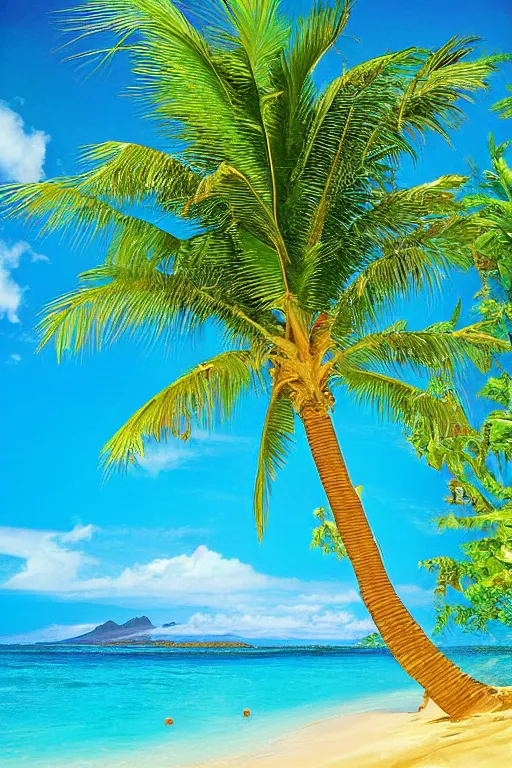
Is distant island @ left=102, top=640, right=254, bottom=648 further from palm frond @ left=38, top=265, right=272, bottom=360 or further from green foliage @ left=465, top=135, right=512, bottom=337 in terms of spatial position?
green foliage @ left=465, top=135, right=512, bottom=337

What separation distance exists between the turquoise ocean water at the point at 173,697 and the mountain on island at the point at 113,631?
43cm

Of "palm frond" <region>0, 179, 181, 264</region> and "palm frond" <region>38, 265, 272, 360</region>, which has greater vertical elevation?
"palm frond" <region>0, 179, 181, 264</region>

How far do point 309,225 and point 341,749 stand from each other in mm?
4565

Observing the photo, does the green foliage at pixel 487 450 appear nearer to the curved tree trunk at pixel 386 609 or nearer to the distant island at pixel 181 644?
the curved tree trunk at pixel 386 609

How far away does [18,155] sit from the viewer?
2236cm

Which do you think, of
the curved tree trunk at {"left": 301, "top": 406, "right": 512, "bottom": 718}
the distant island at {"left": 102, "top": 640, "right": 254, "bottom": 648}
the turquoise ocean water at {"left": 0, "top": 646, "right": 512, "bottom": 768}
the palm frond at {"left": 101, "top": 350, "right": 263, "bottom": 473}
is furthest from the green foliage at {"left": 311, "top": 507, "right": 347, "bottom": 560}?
the distant island at {"left": 102, "top": 640, "right": 254, "bottom": 648}

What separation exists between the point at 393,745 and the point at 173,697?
9864 millimetres

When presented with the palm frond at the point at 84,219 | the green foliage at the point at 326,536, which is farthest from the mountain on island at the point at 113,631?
the palm frond at the point at 84,219

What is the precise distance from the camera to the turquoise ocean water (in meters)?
9.59

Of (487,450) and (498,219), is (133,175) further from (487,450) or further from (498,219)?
(487,450)

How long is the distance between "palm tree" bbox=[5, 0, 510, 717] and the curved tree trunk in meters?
0.01

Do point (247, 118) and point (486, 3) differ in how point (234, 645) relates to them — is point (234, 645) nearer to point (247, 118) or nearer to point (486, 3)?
point (486, 3)

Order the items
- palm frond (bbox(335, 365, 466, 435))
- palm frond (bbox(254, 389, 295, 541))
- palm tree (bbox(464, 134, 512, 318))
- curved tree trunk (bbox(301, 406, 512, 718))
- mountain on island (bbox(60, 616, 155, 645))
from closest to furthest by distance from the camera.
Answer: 1. palm tree (bbox(464, 134, 512, 318))
2. curved tree trunk (bbox(301, 406, 512, 718))
3. palm frond (bbox(335, 365, 466, 435))
4. palm frond (bbox(254, 389, 295, 541))
5. mountain on island (bbox(60, 616, 155, 645))

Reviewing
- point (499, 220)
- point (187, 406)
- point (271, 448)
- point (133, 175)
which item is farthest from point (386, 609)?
point (133, 175)
